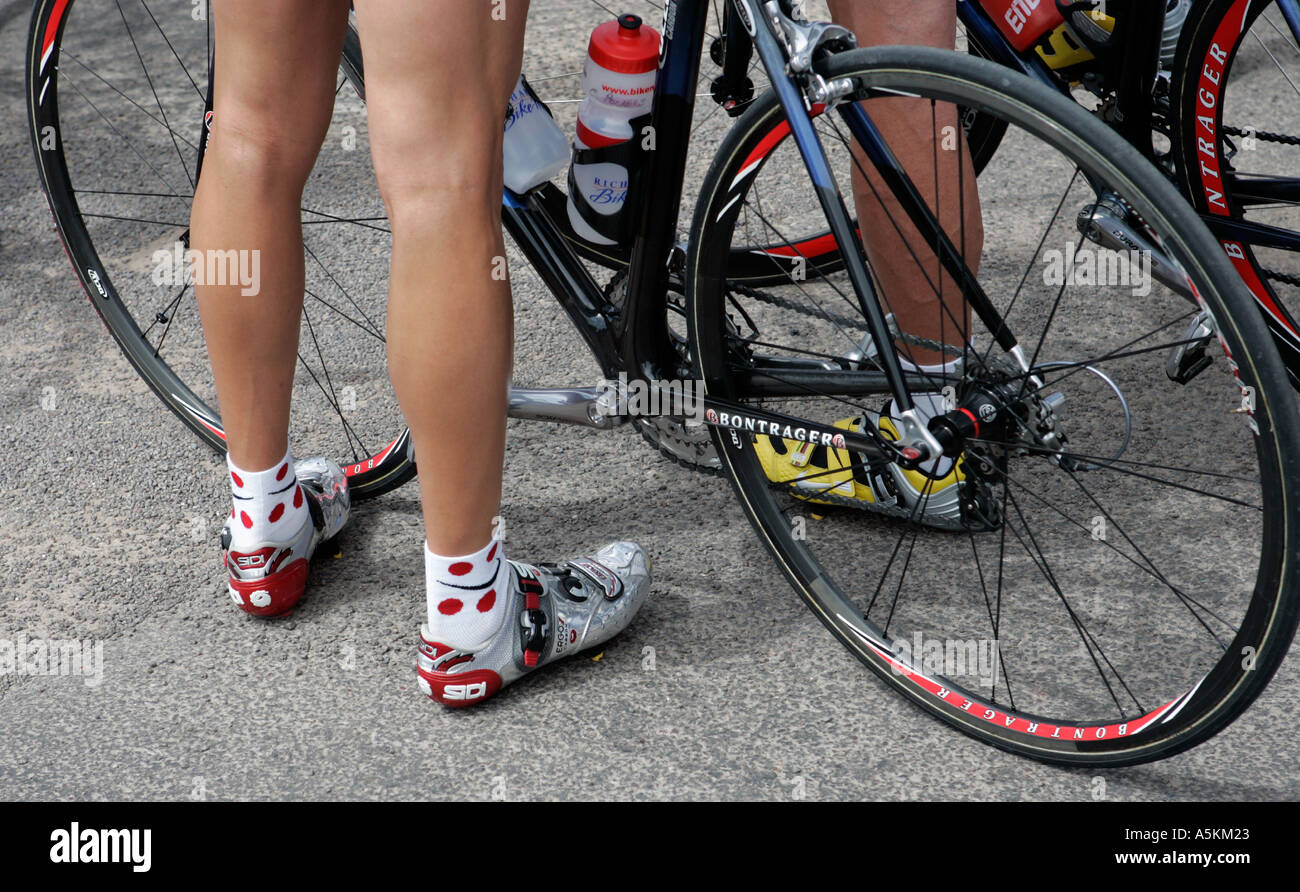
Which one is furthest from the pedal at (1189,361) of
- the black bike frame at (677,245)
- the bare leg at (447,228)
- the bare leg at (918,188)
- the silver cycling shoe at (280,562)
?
the silver cycling shoe at (280,562)

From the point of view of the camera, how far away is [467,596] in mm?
1781

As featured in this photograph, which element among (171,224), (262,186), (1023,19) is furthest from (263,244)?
(171,224)

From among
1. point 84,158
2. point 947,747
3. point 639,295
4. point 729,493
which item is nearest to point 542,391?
point 639,295

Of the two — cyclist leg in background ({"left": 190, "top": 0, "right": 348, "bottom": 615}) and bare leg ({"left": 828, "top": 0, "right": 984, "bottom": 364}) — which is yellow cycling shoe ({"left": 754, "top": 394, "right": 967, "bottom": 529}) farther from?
cyclist leg in background ({"left": 190, "top": 0, "right": 348, "bottom": 615})

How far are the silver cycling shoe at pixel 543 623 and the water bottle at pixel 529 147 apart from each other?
602mm

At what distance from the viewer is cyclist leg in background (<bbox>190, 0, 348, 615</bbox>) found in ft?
5.49

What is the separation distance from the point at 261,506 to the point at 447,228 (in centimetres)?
72

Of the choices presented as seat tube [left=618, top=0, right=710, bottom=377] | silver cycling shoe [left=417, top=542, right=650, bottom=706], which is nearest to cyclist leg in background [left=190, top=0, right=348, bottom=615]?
silver cycling shoe [left=417, top=542, right=650, bottom=706]

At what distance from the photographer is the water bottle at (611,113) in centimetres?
185

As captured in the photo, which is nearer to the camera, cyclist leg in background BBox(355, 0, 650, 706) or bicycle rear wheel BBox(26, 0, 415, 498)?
cyclist leg in background BBox(355, 0, 650, 706)

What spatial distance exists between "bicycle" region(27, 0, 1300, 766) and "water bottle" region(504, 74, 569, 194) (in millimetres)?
37

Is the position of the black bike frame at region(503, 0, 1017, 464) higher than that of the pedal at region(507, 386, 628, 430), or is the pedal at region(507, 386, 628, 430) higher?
the black bike frame at region(503, 0, 1017, 464)

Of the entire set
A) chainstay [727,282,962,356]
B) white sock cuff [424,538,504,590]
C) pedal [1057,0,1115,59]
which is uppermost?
pedal [1057,0,1115,59]

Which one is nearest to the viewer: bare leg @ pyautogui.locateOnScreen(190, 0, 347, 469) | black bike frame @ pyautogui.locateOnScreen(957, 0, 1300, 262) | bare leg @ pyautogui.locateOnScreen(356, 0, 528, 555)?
bare leg @ pyautogui.locateOnScreen(356, 0, 528, 555)
